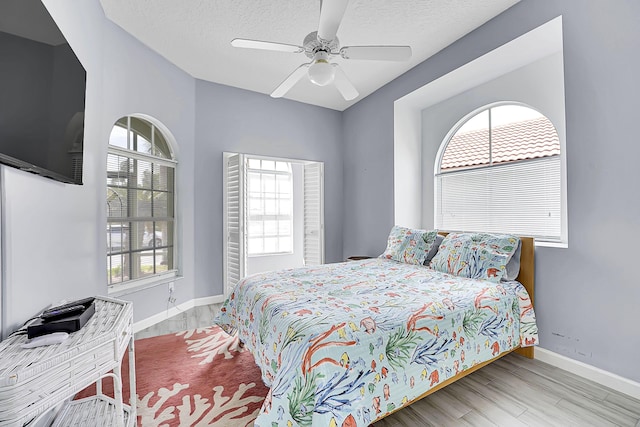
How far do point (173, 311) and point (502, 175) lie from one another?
4.02m

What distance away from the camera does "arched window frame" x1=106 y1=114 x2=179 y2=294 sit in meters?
2.86

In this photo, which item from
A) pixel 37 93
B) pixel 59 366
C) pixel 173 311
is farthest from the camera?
pixel 173 311

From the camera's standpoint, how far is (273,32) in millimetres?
2740

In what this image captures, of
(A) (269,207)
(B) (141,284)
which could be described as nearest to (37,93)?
(B) (141,284)

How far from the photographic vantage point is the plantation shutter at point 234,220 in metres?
3.76

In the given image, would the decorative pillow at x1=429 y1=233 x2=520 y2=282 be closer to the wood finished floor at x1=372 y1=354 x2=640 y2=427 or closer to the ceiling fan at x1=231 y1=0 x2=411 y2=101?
the wood finished floor at x1=372 y1=354 x2=640 y2=427

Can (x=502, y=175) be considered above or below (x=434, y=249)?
above

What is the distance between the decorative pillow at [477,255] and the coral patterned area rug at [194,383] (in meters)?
1.86

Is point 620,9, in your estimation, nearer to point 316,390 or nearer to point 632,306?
point 632,306

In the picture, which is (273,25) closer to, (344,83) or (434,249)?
(344,83)

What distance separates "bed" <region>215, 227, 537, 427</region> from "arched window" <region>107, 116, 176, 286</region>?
136 centimetres

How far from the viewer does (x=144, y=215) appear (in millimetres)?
3174

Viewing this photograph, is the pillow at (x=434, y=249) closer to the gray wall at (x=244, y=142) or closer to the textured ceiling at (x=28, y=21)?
the gray wall at (x=244, y=142)

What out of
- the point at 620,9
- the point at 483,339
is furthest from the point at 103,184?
the point at 620,9
